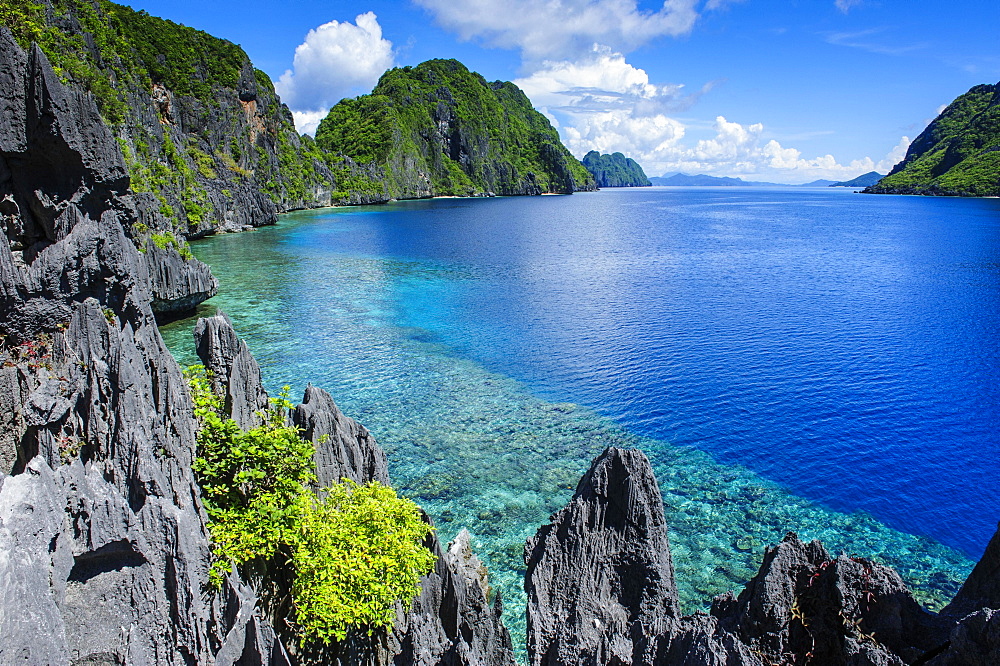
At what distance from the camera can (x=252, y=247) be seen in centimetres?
9656

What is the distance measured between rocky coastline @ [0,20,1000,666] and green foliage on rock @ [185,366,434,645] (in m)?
0.67

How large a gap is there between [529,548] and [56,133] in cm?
1658

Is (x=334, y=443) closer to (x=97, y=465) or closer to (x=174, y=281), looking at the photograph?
(x=97, y=465)

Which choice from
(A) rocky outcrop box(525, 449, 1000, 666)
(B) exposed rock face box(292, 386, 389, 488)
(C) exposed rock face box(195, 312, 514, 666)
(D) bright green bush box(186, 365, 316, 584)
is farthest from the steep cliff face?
(A) rocky outcrop box(525, 449, 1000, 666)

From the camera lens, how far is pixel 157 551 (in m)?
11.1

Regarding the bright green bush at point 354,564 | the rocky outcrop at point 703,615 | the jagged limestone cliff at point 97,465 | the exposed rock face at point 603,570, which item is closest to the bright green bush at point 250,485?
the bright green bush at point 354,564

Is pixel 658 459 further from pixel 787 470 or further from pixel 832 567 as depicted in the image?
pixel 832 567

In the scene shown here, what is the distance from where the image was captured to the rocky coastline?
8.64 meters

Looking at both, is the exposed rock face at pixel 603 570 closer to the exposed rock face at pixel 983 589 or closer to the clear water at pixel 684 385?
the exposed rock face at pixel 983 589

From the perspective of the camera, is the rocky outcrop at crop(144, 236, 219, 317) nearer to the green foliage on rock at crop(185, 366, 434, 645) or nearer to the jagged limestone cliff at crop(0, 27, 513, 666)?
the jagged limestone cliff at crop(0, 27, 513, 666)

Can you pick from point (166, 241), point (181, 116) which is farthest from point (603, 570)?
point (181, 116)

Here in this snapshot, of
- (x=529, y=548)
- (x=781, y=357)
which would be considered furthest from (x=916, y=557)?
(x=781, y=357)

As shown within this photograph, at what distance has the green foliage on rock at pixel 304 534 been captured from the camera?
13.4 meters

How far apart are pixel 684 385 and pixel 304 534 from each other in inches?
1221
